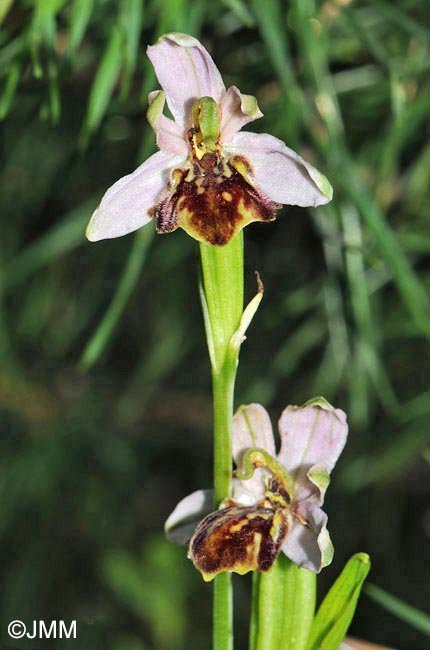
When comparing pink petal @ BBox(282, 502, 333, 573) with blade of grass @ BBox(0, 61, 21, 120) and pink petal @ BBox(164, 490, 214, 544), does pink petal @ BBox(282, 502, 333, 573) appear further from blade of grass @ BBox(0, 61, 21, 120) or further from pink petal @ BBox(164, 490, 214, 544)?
blade of grass @ BBox(0, 61, 21, 120)

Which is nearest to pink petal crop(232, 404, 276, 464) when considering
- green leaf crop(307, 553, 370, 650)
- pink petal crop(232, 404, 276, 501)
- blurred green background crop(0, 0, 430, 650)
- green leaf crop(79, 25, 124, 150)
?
pink petal crop(232, 404, 276, 501)

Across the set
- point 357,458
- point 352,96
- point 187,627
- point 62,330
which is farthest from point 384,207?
point 187,627

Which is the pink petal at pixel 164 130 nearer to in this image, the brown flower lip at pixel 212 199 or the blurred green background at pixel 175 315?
the brown flower lip at pixel 212 199

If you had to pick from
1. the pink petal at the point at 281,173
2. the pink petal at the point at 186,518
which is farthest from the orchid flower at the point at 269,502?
the pink petal at the point at 281,173

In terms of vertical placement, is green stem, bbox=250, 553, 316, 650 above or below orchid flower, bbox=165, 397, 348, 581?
below

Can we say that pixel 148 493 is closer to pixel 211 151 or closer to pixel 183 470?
pixel 183 470

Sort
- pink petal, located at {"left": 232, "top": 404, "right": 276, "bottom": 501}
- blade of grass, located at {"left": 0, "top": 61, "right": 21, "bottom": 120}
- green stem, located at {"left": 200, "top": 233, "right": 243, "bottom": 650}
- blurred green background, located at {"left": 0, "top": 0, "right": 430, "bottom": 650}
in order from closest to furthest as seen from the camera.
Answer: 1. green stem, located at {"left": 200, "top": 233, "right": 243, "bottom": 650}
2. pink petal, located at {"left": 232, "top": 404, "right": 276, "bottom": 501}
3. blade of grass, located at {"left": 0, "top": 61, "right": 21, "bottom": 120}
4. blurred green background, located at {"left": 0, "top": 0, "right": 430, "bottom": 650}

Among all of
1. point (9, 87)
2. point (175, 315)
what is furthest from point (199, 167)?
point (175, 315)
